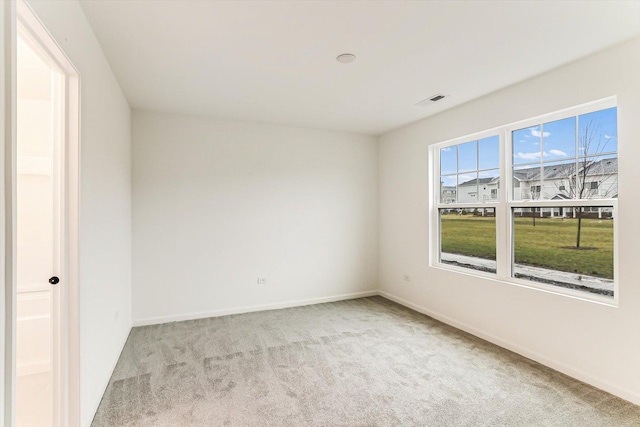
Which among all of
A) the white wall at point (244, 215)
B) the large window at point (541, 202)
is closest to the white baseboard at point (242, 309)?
the white wall at point (244, 215)

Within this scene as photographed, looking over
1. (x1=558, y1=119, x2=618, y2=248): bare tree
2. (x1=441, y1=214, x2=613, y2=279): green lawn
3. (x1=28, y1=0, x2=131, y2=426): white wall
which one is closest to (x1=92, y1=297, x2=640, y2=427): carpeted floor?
(x1=28, y1=0, x2=131, y2=426): white wall

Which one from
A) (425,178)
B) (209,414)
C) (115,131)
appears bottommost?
(209,414)

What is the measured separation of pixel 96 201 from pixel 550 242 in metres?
3.88

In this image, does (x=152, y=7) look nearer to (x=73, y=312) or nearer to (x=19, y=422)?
(x=73, y=312)

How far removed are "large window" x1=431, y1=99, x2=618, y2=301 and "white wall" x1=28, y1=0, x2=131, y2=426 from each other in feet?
12.1

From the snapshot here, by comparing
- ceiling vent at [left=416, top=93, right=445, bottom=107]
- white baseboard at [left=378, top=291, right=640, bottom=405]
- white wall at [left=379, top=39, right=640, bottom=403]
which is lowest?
white baseboard at [left=378, top=291, right=640, bottom=405]

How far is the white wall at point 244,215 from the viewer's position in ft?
12.8

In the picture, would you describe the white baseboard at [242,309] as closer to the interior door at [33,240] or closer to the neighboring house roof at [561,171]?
the interior door at [33,240]

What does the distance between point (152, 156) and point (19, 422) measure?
9.19 ft

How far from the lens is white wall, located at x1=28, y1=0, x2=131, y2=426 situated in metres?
1.86

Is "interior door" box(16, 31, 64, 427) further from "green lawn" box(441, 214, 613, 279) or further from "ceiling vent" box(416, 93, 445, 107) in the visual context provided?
"green lawn" box(441, 214, 613, 279)

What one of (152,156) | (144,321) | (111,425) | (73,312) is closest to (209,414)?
(111,425)

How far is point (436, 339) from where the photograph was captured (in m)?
3.35

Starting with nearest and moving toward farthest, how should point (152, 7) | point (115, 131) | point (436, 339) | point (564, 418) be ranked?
1. point (152, 7)
2. point (564, 418)
3. point (115, 131)
4. point (436, 339)
